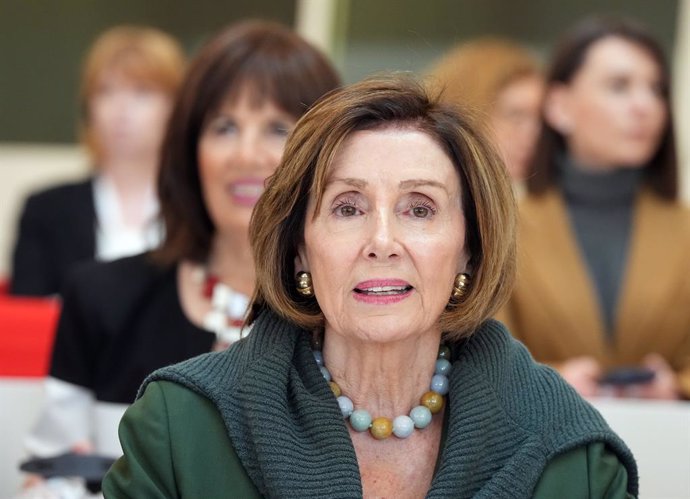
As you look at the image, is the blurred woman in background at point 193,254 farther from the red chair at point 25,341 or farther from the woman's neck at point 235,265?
the red chair at point 25,341

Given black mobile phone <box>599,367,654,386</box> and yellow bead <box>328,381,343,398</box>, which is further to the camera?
black mobile phone <box>599,367,654,386</box>

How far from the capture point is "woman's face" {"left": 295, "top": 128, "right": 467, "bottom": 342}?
2.08m

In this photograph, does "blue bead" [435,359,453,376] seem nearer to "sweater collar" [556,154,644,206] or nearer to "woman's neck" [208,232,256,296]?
"woman's neck" [208,232,256,296]

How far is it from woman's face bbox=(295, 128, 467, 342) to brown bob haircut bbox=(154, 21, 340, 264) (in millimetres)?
1015

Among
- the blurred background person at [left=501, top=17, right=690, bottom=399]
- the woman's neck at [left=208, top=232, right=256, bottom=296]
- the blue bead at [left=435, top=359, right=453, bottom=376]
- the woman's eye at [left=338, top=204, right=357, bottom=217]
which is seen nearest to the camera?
the woman's eye at [left=338, top=204, right=357, bottom=217]

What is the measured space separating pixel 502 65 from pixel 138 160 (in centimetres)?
154

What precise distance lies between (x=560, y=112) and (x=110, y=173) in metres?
1.86

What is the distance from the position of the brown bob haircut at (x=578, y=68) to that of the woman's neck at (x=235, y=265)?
47.1 inches

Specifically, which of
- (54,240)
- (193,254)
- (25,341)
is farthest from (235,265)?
(54,240)

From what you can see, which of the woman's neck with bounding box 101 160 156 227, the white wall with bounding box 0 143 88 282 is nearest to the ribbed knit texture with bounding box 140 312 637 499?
the woman's neck with bounding box 101 160 156 227

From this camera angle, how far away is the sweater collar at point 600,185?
4090mm

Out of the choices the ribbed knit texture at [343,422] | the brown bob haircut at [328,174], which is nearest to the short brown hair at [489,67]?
the brown bob haircut at [328,174]

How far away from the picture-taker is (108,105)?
17.1ft

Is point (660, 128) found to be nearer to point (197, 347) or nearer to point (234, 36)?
point (234, 36)
